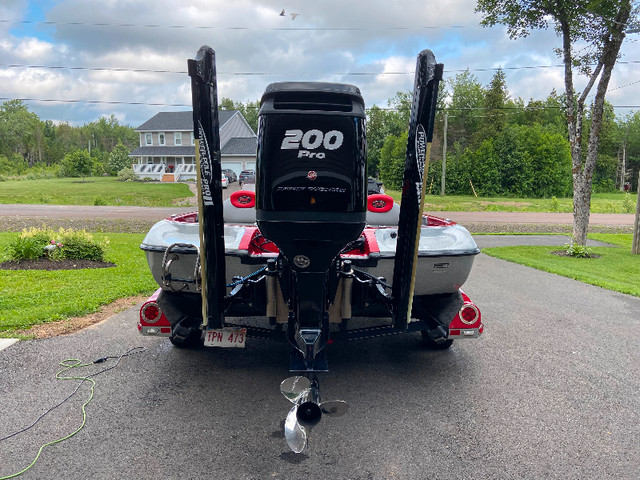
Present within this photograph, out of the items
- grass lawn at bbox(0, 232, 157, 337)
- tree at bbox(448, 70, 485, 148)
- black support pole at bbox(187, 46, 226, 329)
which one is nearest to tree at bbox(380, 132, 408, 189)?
tree at bbox(448, 70, 485, 148)

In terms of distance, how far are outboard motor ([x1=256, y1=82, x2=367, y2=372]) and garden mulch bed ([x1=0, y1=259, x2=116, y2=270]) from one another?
23.0ft

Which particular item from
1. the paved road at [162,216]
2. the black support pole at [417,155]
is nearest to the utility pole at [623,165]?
the paved road at [162,216]

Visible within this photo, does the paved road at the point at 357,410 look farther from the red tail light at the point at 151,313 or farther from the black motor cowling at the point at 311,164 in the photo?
the black motor cowling at the point at 311,164

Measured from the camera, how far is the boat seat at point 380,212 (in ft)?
16.3

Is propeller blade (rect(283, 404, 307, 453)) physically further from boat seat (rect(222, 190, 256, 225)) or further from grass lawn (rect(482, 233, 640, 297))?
grass lawn (rect(482, 233, 640, 297))

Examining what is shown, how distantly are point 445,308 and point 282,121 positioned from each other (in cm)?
230

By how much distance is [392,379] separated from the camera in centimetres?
426

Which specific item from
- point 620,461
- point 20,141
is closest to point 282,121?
point 620,461

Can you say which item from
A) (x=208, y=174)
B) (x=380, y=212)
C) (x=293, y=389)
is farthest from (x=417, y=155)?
(x=380, y=212)

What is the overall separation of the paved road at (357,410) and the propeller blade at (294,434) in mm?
114

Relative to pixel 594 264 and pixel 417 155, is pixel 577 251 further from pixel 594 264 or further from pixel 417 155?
pixel 417 155

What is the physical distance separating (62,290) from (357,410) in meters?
5.08

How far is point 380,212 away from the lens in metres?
5.06

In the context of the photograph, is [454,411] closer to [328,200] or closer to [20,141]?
[328,200]
